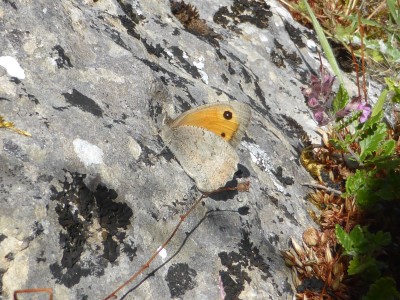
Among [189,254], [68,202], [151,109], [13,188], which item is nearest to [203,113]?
[151,109]

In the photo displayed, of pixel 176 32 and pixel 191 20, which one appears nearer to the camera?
pixel 176 32

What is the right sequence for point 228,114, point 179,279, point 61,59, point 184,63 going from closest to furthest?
1. point 179,279
2. point 61,59
3. point 228,114
4. point 184,63

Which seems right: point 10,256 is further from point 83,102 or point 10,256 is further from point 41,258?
point 83,102

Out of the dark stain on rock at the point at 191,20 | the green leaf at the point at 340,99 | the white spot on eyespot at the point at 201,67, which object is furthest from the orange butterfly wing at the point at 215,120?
the dark stain on rock at the point at 191,20

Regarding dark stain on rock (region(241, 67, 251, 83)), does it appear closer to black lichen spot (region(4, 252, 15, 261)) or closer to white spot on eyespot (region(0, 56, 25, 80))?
white spot on eyespot (region(0, 56, 25, 80))

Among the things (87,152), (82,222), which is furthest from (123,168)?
(82,222)

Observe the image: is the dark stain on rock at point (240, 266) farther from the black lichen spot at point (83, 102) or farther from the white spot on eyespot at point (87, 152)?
the black lichen spot at point (83, 102)
